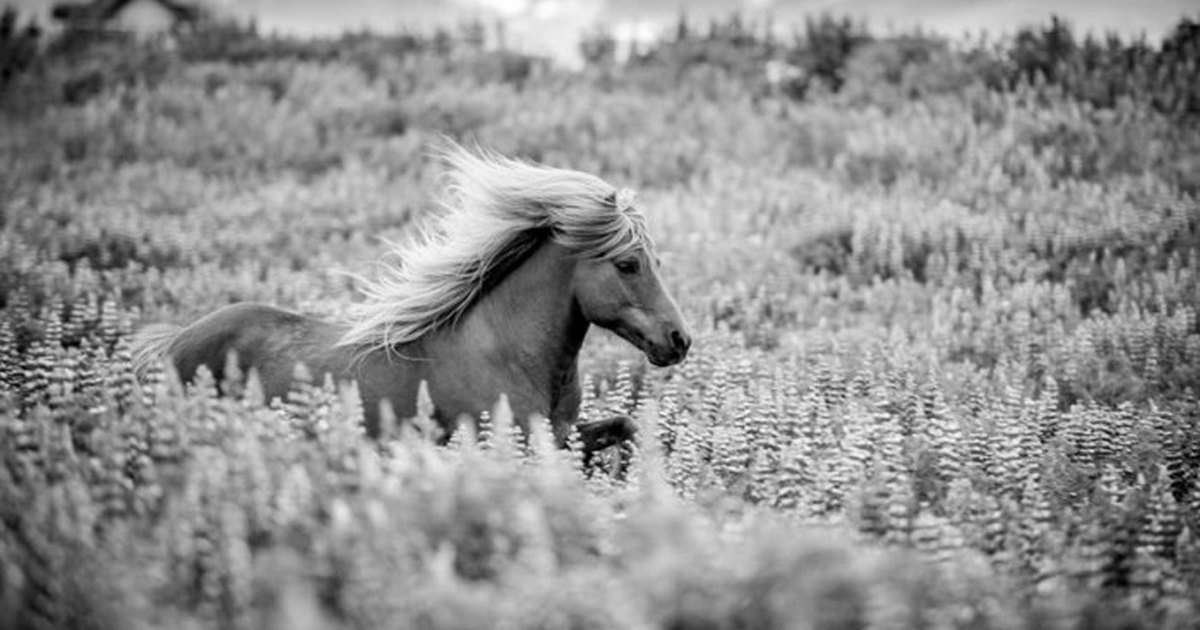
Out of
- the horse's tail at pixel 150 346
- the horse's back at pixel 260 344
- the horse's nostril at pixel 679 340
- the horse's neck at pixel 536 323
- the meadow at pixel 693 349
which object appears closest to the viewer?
the meadow at pixel 693 349

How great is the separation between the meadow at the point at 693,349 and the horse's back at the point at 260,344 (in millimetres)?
248

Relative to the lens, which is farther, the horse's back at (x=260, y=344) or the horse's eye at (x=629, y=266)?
the horse's back at (x=260, y=344)

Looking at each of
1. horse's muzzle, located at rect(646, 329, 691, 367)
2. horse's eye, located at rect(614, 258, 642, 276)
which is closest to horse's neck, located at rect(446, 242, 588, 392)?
horse's eye, located at rect(614, 258, 642, 276)

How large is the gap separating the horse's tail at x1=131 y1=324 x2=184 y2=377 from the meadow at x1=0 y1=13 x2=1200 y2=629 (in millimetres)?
153

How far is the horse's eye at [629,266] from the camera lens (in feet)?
19.6

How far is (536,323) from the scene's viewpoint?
6133 mm

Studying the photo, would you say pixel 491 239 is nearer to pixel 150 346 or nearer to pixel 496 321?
pixel 496 321

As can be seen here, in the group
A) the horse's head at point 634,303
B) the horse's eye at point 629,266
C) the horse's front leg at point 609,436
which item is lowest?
the horse's front leg at point 609,436

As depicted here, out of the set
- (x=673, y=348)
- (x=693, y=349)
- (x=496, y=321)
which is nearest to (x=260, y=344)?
(x=496, y=321)

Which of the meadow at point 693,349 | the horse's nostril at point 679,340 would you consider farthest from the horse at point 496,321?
the meadow at point 693,349

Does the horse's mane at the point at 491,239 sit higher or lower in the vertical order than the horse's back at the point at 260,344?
higher

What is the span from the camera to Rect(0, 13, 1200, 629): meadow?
119 inches

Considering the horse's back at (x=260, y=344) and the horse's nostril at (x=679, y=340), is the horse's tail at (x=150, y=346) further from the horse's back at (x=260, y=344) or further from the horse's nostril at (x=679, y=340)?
the horse's nostril at (x=679, y=340)

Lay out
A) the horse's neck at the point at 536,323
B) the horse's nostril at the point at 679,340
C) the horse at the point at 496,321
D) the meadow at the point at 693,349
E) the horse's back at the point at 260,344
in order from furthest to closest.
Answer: the horse's back at the point at 260,344 → the horse's neck at the point at 536,323 → the horse at the point at 496,321 → the horse's nostril at the point at 679,340 → the meadow at the point at 693,349
